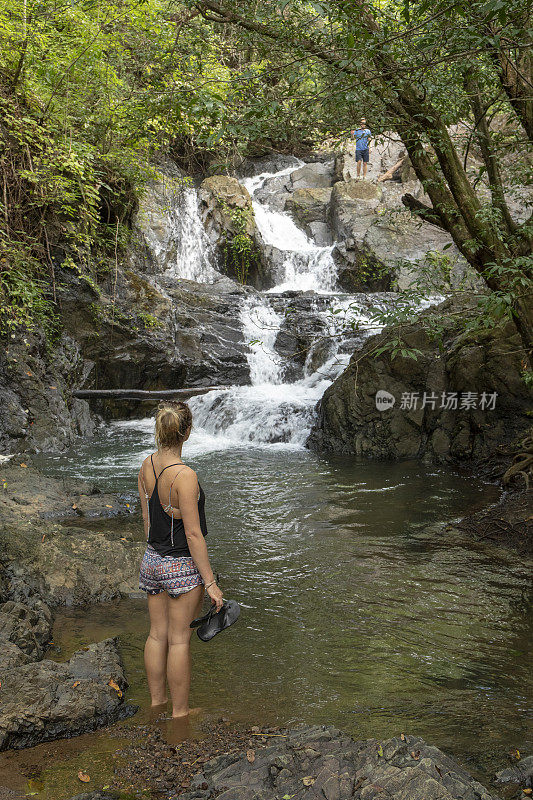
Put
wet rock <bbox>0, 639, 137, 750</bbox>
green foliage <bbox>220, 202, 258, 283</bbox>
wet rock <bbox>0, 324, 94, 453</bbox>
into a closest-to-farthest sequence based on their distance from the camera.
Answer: wet rock <bbox>0, 639, 137, 750</bbox> → wet rock <bbox>0, 324, 94, 453</bbox> → green foliage <bbox>220, 202, 258, 283</bbox>

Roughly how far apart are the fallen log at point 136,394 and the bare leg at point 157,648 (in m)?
10.2

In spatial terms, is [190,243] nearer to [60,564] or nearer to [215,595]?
[60,564]

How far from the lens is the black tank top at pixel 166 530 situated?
306 centimetres

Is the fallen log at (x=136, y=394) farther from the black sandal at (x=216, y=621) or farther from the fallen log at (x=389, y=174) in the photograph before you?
the fallen log at (x=389, y=174)

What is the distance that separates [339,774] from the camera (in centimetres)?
218

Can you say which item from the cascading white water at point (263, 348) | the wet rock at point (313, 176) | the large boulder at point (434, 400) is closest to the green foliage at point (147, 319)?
the cascading white water at point (263, 348)

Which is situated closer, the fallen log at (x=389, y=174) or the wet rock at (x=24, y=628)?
the wet rock at (x=24, y=628)

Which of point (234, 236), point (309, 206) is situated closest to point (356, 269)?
point (234, 236)

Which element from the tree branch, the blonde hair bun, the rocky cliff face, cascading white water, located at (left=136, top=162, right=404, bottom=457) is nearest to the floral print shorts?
the blonde hair bun

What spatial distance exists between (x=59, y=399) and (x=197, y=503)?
9.88 m

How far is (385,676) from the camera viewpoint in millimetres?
3666

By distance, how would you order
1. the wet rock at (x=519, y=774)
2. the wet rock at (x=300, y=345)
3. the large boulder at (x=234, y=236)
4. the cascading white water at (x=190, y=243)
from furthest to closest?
the large boulder at (x=234, y=236) < the cascading white water at (x=190, y=243) < the wet rock at (x=300, y=345) < the wet rock at (x=519, y=774)

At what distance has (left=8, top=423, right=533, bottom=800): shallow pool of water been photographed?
3.22m

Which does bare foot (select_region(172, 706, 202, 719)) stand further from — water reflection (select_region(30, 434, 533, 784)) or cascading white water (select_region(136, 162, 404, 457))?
Result: cascading white water (select_region(136, 162, 404, 457))
